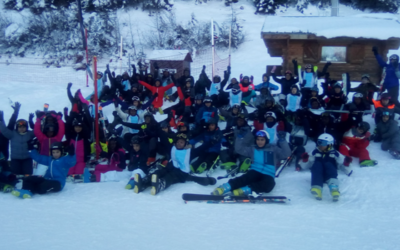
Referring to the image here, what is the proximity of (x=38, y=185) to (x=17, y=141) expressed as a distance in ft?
5.04

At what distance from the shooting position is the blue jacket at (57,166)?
6.30 metres

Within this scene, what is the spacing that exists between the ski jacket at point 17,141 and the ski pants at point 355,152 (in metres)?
6.17

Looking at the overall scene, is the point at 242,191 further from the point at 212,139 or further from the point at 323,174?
→ the point at 212,139

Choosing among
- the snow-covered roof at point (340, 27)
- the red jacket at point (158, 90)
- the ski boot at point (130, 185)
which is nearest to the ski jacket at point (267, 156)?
the ski boot at point (130, 185)

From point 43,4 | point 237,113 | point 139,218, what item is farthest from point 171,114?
point 43,4

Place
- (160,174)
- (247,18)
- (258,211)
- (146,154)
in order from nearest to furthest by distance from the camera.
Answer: (258,211)
(160,174)
(146,154)
(247,18)

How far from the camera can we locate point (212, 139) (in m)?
7.57

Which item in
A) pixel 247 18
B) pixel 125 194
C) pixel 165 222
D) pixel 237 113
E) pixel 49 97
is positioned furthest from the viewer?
pixel 247 18

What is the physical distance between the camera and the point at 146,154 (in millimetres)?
7664

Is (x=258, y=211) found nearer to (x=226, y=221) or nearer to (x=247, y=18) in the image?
(x=226, y=221)

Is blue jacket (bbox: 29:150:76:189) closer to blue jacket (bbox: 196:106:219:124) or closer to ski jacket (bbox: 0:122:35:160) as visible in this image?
ski jacket (bbox: 0:122:35:160)

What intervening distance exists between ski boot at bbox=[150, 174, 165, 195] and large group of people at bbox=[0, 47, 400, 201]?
2cm

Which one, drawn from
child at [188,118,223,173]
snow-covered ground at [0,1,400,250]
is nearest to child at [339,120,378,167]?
snow-covered ground at [0,1,400,250]

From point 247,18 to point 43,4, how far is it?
12681 mm
